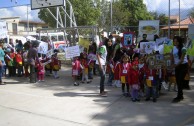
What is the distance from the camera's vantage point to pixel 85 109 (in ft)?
24.7

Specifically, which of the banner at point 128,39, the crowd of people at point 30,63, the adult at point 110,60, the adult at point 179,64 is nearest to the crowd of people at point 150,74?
the adult at point 179,64

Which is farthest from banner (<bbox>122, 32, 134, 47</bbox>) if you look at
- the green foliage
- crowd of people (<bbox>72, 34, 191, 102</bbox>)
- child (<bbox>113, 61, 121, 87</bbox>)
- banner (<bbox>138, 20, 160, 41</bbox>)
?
the green foliage

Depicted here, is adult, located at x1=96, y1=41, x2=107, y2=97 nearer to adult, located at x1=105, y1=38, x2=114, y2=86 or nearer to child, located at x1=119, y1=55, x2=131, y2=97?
child, located at x1=119, y1=55, x2=131, y2=97

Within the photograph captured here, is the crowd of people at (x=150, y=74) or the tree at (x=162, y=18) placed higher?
the tree at (x=162, y=18)

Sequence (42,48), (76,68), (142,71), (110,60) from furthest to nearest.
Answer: (42,48) < (76,68) < (110,60) < (142,71)

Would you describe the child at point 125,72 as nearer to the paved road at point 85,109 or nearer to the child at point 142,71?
the child at point 142,71

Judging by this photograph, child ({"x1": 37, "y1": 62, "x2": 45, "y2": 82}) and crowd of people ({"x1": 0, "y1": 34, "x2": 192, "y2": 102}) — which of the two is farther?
child ({"x1": 37, "y1": 62, "x2": 45, "y2": 82})

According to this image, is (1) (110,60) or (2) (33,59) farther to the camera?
(2) (33,59)

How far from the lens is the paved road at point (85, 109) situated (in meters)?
6.59

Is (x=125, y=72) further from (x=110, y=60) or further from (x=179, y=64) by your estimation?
(x=110, y=60)

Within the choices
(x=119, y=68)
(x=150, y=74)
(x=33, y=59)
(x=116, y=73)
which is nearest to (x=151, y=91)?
(x=150, y=74)

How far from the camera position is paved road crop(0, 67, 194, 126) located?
6.59m

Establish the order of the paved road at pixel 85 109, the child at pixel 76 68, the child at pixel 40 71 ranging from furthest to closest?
1. the child at pixel 40 71
2. the child at pixel 76 68
3. the paved road at pixel 85 109

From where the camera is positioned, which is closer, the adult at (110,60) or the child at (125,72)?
the child at (125,72)
